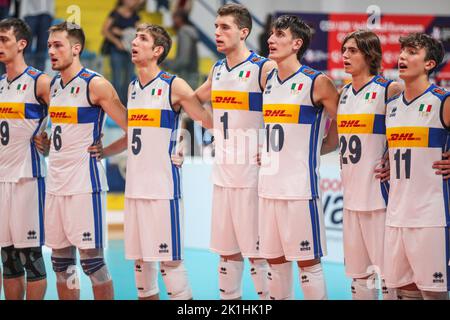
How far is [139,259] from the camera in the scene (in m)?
6.49

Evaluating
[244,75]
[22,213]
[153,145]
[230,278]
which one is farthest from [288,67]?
[22,213]

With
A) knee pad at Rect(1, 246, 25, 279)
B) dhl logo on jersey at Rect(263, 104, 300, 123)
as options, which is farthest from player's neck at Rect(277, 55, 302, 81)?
knee pad at Rect(1, 246, 25, 279)

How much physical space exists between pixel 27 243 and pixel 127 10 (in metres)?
8.24

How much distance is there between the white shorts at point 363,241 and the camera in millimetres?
5898

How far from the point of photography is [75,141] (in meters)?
6.57

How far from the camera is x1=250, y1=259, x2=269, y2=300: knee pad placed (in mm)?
6484

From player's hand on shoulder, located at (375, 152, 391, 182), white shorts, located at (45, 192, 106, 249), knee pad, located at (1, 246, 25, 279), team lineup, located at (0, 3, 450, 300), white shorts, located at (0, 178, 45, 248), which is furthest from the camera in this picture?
knee pad, located at (1, 246, 25, 279)

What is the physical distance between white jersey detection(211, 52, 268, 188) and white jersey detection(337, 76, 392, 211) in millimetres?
719

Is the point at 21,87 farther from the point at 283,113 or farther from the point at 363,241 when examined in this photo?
the point at 363,241

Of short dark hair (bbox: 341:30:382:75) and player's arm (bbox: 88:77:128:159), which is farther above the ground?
short dark hair (bbox: 341:30:382:75)

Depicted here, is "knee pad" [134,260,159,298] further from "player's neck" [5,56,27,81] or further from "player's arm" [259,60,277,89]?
"player's neck" [5,56,27,81]

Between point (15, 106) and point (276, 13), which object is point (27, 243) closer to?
point (15, 106)

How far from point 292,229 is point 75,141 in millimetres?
1851

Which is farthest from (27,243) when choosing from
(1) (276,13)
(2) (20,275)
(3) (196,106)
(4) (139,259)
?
(1) (276,13)
